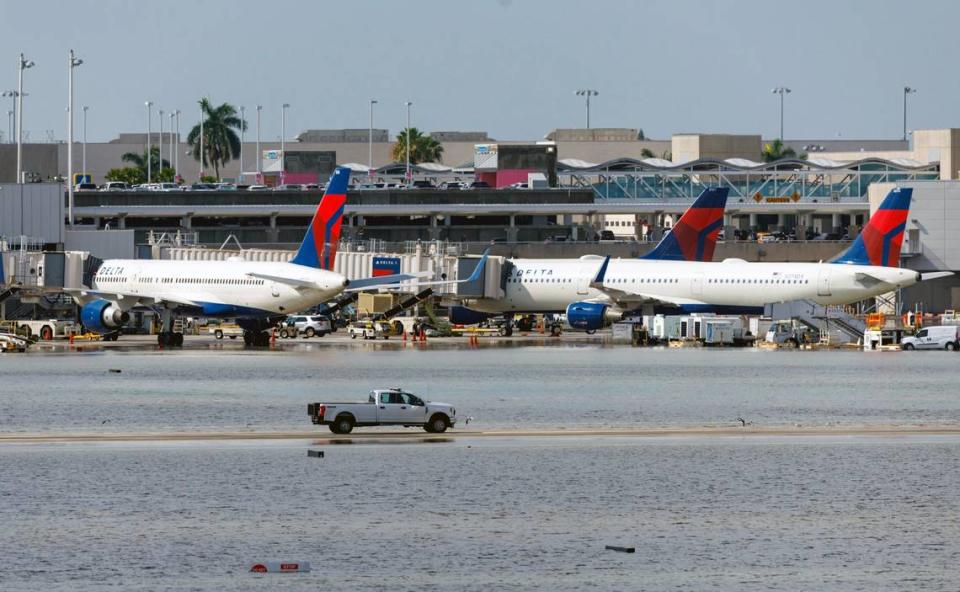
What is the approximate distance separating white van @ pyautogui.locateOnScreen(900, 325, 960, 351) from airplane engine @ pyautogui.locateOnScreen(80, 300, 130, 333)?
56.0 m

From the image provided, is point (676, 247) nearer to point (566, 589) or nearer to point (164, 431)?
point (164, 431)

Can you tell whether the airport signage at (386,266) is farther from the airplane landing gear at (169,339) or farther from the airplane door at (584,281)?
the airplane landing gear at (169,339)

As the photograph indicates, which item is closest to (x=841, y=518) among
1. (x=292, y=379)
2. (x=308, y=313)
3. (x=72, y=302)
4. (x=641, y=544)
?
(x=641, y=544)

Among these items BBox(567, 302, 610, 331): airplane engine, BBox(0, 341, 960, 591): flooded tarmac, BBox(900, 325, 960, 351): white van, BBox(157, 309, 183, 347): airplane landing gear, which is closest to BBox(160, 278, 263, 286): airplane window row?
BBox(157, 309, 183, 347): airplane landing gear

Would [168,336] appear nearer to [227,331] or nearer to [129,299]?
[129,299]

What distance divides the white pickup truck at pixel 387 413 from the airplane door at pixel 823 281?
5715 cm

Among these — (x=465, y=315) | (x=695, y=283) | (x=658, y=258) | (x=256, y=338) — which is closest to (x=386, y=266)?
(x=465, y=315)

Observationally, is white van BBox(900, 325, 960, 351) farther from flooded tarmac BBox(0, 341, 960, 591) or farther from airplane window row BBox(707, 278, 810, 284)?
flooded tarmac BBox(0, 341, 960, 591)

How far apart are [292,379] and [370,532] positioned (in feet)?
154

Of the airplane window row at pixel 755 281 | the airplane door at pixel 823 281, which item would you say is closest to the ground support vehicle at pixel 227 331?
the airplane window row at pixel 755 281

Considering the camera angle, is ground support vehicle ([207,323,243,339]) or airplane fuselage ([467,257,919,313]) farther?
ground support vehicle ([207,323,243,339])

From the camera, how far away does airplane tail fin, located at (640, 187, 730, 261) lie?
135 m

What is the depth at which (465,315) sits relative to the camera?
138 m

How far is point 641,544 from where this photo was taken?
50.3 m
